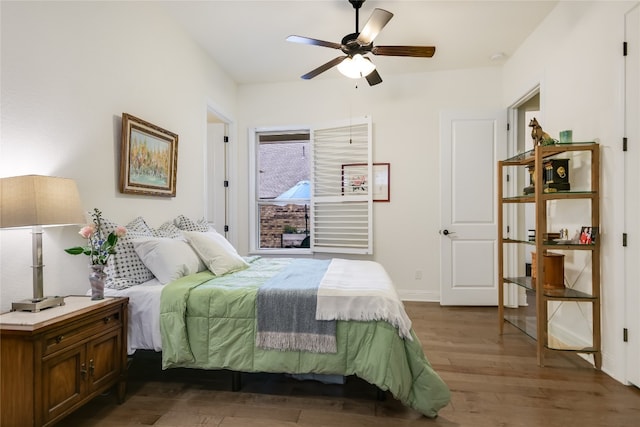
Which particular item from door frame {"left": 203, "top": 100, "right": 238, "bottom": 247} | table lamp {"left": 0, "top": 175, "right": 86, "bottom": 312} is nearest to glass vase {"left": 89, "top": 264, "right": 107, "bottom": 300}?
table lamp {"left": 0, "top": 175, "right": 86, "bottom": 312}

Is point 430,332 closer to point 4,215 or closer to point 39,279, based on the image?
point 39,279

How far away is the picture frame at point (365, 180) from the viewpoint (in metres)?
4.39

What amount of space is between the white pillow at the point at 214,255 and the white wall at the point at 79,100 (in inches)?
20.6

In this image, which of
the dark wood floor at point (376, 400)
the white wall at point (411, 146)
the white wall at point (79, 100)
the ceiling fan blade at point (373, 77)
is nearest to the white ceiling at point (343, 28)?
the white wall at point (411, 146)

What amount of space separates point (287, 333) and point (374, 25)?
2204 millimetres

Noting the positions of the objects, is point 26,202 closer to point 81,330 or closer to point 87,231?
point 87,231

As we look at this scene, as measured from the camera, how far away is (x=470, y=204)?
4086 millimetres

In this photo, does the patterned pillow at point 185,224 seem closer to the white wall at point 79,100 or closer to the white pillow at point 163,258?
the white wall at point 79,100

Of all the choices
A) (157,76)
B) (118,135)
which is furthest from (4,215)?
(157,76)

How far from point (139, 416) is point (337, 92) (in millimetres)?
4046

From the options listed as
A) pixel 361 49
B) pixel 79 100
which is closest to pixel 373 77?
pixel 361 49

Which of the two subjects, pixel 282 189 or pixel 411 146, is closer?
pixel 411 146

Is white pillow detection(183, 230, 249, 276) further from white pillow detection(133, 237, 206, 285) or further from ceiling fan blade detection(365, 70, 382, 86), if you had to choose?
ceiling fan blade detection(365, 70, 382, 86)

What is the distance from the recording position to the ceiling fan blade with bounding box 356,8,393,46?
7.43ft
